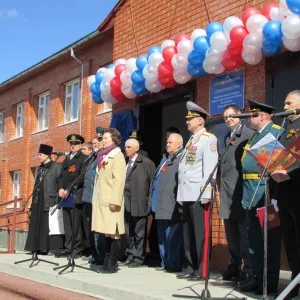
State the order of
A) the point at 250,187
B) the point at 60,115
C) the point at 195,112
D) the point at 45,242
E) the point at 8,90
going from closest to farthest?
the point at 250,187, the point at 195,112, the point at 45,242, the point at 60,115, the point at 8,90

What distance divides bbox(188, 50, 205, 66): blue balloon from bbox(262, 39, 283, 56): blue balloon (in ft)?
3.47

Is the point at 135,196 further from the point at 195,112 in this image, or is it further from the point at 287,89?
the point at 287,89

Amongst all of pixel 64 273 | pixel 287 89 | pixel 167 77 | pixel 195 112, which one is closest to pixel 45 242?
pixel 64 273

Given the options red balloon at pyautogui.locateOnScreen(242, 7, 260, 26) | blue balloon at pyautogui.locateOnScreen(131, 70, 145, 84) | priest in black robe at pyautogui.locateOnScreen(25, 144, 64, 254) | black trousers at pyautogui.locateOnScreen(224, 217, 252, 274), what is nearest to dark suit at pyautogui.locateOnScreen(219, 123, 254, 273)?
black trousers at pyautogui.locateOnScreen(224, 217, 252, 274)

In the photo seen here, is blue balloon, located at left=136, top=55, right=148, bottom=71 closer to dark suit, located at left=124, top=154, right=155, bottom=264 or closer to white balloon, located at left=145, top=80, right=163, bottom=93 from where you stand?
white balloon, located at left=145, top=80, right=163, bottom=93

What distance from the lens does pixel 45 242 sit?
9.54 meters

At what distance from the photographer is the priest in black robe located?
28.7 ft

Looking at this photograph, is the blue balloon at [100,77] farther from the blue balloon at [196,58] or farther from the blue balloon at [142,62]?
the blue balloon at [196,58]

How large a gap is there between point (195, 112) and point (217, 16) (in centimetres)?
217

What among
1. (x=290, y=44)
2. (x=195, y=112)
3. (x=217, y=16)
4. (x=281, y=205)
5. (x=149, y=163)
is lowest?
(x=281, y=205)

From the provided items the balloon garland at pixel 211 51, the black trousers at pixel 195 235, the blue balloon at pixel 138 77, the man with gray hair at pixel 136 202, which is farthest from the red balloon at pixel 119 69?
the black trousers at pixel 195 235

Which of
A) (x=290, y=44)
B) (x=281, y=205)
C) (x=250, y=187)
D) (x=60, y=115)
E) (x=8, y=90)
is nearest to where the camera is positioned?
(x=281, y=205)

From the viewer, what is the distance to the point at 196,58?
715 centimetres

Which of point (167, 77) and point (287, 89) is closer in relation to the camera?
point (287, 89)
